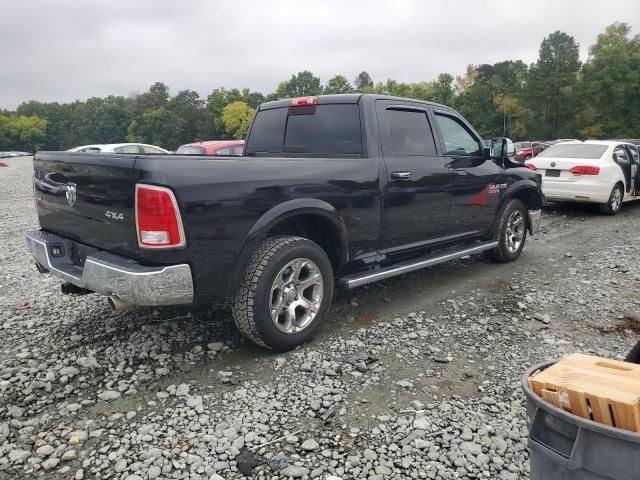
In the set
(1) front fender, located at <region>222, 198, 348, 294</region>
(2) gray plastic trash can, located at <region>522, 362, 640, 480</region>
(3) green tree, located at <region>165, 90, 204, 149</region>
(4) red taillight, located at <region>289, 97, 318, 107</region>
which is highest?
(3) green tree, located at <region>165, 90, 204, 149</region>

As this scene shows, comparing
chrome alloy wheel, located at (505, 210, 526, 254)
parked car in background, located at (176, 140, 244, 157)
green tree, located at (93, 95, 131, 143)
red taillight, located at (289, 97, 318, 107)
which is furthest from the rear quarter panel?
green tree, located at (93, 95, 131, 143)

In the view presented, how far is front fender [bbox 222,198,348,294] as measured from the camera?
325cm

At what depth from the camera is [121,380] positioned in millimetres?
3266

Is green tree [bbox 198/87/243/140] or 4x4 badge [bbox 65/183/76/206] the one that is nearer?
4x4 badge [bbox 65/183/76/206]

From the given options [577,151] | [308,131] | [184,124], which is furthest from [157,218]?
[184,124]

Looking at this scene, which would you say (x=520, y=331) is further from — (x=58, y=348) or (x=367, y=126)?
(x=58, y=348)

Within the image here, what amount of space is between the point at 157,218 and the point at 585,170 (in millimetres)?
9020

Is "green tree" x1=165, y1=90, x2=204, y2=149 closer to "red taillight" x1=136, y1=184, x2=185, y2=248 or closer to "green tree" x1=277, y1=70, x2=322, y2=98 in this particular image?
"green tree" x1=277, y1=70, x2=322, y2=98

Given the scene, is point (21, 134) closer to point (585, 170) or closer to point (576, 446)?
point (585, 170)

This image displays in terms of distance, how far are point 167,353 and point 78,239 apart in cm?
108

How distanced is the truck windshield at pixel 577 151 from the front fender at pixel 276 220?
7891 mm

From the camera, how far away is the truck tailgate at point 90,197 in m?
2.99

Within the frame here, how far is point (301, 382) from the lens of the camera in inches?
127

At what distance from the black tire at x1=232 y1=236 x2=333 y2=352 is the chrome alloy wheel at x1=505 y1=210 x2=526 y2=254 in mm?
3529
